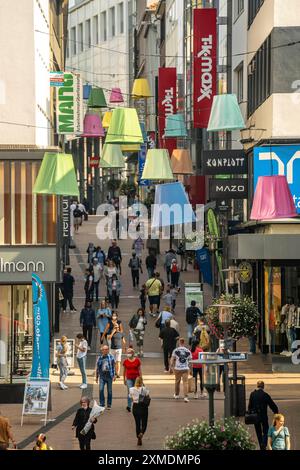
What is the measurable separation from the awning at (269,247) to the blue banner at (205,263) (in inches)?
386

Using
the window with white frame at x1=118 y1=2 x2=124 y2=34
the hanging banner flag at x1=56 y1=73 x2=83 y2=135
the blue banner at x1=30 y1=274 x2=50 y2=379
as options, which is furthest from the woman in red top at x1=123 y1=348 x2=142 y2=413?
the window with white frame at x1=118 y1=2 x2=124 y2=34

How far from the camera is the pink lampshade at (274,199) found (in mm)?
35625

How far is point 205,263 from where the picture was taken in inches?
1903

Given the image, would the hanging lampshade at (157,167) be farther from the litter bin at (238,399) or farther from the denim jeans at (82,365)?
the litter bin at (238,399)

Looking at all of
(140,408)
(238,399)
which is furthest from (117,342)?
(140,408)

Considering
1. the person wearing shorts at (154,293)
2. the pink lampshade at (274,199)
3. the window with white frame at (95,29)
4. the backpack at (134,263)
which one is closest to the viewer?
the pink lampshade at (274,199)

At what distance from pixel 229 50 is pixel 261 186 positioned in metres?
16.8

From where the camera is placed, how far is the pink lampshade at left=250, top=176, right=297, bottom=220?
35.6 m

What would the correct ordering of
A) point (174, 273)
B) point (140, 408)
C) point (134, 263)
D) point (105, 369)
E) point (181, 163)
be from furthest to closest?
point (134, 263), point (174, 273), point (181, 163), point (105, 369), point (140, 408)

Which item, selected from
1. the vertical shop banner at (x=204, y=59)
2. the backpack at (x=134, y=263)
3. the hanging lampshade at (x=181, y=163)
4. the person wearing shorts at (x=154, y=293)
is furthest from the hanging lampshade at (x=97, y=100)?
the backpack at (x=134, y=263)

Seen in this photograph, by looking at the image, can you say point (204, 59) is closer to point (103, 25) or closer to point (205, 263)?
point (205, 263)

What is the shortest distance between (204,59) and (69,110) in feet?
14.8

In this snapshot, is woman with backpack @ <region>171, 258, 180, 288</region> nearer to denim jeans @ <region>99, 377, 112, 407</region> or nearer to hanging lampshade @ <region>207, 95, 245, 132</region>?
hanging lampshade @ <region>207, 95, 245, 132</region>

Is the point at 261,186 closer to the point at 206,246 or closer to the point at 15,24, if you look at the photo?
the point at 15,24
